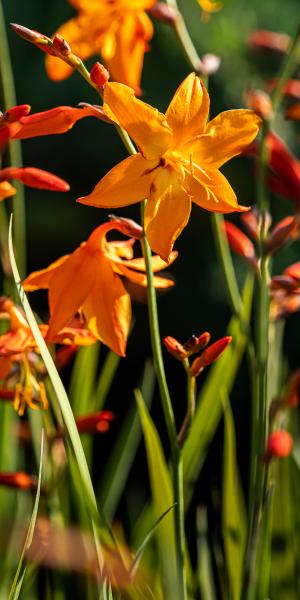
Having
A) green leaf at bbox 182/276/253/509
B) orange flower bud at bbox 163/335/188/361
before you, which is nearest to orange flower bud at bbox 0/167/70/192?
orange flower bud at bbox 163/335/188/361

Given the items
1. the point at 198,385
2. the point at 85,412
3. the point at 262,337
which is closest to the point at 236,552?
the point at 85,412

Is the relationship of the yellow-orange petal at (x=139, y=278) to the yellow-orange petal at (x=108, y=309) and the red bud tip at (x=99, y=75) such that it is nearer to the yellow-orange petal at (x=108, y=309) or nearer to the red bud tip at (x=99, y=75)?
the yellow-orange petal at (x=108, y=309)

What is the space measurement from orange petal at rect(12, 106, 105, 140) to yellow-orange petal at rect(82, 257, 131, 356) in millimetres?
116

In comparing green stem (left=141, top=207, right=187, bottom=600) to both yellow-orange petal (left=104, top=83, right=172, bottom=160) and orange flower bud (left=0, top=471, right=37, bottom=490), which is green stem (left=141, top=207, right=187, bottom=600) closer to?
yellow-orange petal (left=104, top=83, right=172, bottom=160)

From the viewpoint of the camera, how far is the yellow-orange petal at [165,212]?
2.00 ft

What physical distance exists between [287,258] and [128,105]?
1780 millimetres

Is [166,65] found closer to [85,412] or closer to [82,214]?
[82,214]

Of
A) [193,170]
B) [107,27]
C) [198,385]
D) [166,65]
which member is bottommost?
[198,385]

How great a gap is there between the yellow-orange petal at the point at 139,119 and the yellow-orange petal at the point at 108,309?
12cm

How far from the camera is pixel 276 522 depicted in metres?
1.09

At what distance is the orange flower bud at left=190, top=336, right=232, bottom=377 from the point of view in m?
0.65

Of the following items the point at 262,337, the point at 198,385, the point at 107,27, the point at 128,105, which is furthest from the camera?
the point at 198,385

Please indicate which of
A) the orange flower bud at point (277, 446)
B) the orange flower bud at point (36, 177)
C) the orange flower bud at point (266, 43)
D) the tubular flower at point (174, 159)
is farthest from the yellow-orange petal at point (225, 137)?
the orange flower bud at point (266, 43)

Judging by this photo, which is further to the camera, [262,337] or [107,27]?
[107,27]
